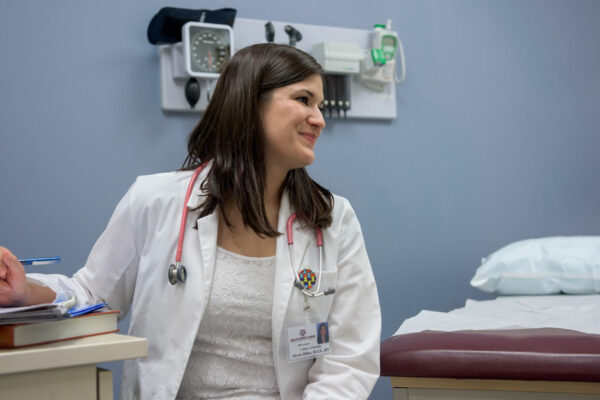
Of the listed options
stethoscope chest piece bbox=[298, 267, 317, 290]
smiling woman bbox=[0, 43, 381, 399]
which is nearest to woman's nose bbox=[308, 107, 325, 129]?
smiling woman bbox=[0, 43, 381, 399]

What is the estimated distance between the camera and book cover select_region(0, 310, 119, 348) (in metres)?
0.85

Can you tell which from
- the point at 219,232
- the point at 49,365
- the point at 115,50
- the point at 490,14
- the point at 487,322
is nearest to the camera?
the point at 49,365

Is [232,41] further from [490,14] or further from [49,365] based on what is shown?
[49,365]

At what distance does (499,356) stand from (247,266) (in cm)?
57

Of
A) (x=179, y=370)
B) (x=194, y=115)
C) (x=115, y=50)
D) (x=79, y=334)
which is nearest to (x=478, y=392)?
(x=179, y=370)

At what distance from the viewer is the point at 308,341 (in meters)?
1.36

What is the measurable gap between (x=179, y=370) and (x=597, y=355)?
0.86 m

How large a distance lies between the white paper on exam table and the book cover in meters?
0.93

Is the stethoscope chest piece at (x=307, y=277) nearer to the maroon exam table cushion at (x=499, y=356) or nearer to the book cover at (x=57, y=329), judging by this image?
the maroon exam table cushion at (x=499, y=356)

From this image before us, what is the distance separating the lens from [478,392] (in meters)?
1.43

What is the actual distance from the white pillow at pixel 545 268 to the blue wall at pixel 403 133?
0.36 metres

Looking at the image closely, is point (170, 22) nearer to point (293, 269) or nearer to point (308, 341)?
point (293, 269)

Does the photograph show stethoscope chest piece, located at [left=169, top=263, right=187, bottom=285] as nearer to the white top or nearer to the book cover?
the white top

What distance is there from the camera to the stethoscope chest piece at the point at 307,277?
4.52 ft
